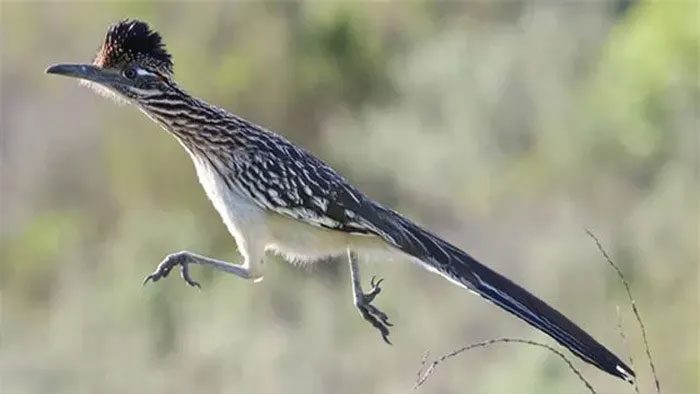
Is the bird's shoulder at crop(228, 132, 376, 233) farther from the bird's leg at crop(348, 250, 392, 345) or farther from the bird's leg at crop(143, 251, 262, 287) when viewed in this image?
the bird's leg at crop(143, 251, 262, 287)

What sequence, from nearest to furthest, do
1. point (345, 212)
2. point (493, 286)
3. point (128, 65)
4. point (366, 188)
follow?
1. point (493, 286)
2. point (128, 65)
3. point (345, 212)
4. point (366, 188)

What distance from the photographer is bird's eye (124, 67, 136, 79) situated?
6.20 m

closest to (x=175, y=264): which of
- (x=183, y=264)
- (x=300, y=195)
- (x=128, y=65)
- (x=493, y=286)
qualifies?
(x=183, y=264)

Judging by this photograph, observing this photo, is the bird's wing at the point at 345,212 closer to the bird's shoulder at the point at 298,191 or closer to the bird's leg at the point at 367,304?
the bird's shoulder at the point at 298,191

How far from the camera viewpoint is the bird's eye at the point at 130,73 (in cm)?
620

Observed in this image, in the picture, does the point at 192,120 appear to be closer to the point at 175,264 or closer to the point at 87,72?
the point at 87,72

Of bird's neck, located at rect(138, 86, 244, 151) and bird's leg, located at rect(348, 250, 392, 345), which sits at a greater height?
bird's neck, located at rect(138, 86, 244, 151)

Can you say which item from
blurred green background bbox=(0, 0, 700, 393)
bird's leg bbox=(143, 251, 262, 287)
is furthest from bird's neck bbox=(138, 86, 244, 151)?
blurred green background bbox=(0, 0, 700, 393)

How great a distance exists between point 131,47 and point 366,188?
16.4 m

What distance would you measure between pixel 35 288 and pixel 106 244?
1055 mm

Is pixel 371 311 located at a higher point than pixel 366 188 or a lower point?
higher

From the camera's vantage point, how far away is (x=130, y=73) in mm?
6207

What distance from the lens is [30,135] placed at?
24.1m

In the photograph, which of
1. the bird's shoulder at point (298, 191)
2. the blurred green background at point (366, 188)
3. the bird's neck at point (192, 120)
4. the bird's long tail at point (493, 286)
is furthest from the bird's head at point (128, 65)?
the blurred green background at point (366, 188)
